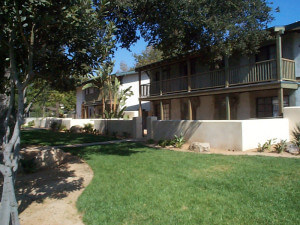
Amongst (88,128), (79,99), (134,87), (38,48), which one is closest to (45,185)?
(38,48)

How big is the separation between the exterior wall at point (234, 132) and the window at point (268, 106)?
264cm

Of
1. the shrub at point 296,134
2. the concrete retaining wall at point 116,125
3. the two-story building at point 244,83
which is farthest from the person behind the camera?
the concrete retaining wall at point 116,125

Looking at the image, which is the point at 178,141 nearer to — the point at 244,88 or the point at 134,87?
the point at 244,88

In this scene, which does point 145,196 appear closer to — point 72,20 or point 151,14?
point 72,20

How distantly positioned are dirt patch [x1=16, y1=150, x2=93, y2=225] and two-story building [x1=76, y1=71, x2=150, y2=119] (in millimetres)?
16056

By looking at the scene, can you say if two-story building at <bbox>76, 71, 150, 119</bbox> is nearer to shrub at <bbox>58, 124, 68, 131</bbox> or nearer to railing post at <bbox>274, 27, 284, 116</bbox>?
shrub at <bbox>58, 124, 68, 131</bbox>

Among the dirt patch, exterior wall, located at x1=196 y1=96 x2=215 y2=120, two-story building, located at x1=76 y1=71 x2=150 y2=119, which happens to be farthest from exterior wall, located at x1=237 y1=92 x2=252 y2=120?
the dirt patch

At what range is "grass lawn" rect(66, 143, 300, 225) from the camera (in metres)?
4.17

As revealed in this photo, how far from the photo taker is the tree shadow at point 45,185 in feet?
18.1

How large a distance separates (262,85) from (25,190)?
11910 millimetres

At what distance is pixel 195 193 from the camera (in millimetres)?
5207

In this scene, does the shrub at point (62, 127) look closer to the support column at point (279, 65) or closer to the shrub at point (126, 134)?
the shrub at point (126, 134)

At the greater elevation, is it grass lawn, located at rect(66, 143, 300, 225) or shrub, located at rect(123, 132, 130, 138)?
shrub, located at rect(123, 132, 130, 138)

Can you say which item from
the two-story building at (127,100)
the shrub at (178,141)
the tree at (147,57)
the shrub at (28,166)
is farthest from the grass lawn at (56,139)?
the tree at (147,57)
